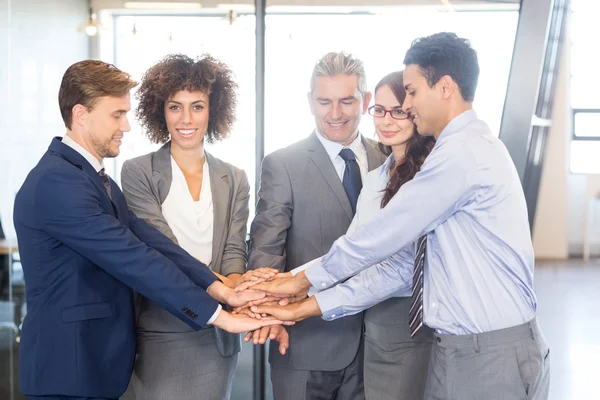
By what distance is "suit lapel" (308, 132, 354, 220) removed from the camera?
297cm

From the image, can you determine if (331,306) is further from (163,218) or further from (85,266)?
(85,266)

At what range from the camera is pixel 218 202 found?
2932 mm

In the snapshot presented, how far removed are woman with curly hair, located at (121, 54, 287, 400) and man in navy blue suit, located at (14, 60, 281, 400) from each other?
0.28m

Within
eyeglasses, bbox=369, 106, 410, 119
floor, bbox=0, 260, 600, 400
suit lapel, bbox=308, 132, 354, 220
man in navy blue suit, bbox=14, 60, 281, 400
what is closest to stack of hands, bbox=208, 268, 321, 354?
man in navy blue suit, bbox=14, 60, 281, 400

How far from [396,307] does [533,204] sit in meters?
2.29

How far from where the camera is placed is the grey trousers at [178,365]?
2811mm

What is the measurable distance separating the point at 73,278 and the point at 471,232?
1199 mm

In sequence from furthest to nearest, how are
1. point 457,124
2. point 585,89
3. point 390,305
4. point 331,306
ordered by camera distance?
point 585,89, point 390,305, point 331,306, point 457,124

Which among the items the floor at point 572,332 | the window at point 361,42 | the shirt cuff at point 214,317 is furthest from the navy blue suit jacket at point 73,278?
the floor at point 572,332

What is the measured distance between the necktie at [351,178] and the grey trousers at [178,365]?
2.48 ft

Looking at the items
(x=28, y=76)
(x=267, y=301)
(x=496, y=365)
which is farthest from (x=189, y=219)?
(x=28, y=76)

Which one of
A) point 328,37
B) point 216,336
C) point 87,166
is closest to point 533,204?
point 328,37

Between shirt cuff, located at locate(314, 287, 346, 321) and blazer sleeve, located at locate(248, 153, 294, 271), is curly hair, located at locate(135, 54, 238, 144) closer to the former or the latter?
blazer sleeve, located at locate(248, 153, 294, 271)

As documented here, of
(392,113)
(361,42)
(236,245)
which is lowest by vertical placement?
(236,245)
